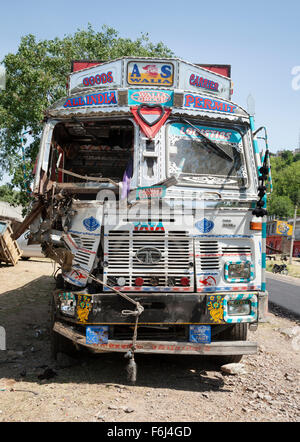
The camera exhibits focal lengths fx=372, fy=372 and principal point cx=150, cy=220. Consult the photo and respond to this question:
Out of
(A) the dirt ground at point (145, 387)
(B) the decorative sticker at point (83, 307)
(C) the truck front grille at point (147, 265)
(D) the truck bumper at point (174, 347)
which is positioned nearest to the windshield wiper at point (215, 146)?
(C) the truck front grille at point (147, 265)

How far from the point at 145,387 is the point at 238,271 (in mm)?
1658

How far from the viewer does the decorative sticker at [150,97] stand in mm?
4633

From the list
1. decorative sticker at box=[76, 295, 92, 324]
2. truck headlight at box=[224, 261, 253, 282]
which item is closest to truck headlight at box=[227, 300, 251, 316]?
truck headlight at box=[224, 261, 253, 282]

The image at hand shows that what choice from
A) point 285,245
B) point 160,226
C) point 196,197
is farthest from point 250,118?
point 285,245

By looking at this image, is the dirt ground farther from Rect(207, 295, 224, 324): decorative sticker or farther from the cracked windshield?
the cracked windshield

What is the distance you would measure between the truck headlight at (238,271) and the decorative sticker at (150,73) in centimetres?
246

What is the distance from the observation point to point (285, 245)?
4738cm

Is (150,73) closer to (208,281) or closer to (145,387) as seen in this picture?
(208,281)

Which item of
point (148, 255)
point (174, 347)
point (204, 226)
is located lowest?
point (174, 347)

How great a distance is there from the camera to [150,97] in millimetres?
4645

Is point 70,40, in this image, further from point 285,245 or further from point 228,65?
point 285,245

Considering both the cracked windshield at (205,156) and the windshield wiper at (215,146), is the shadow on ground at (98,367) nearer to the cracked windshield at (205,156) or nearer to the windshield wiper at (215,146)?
the cracked windshield at (205,156)

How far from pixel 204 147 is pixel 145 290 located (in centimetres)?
194

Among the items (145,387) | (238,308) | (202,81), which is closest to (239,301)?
(238,308)
